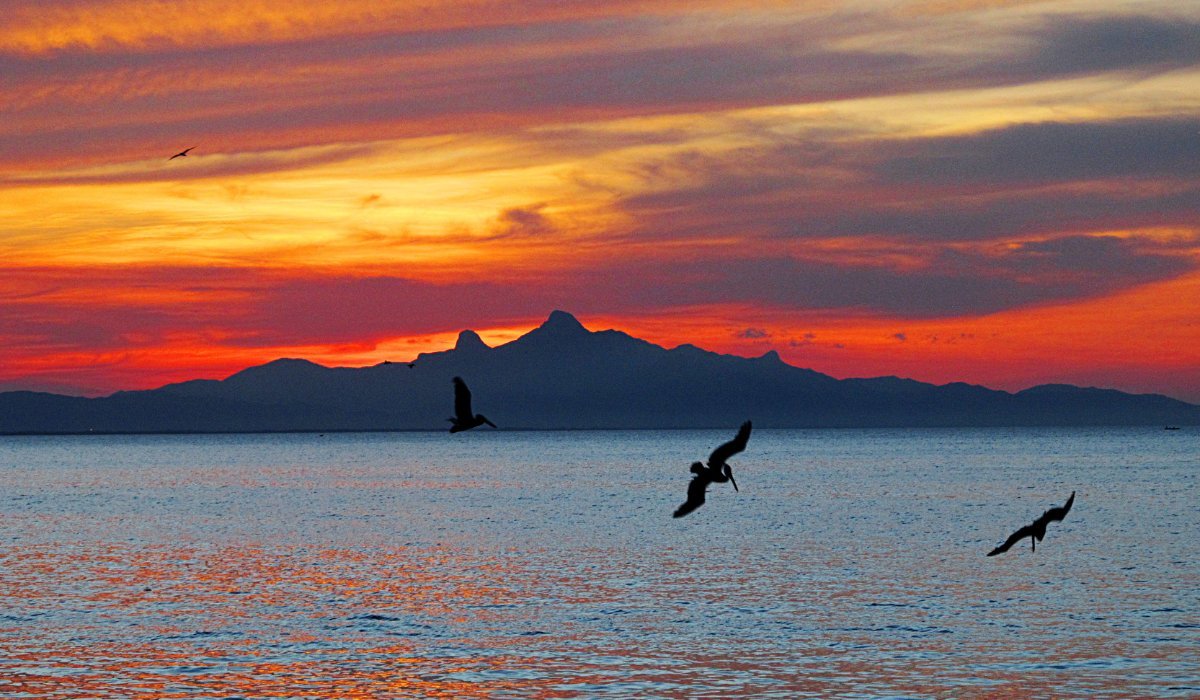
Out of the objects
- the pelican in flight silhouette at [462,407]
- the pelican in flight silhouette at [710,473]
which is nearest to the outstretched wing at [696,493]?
the pelican in flight silhouette at [710,473]

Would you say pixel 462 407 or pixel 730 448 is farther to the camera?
pixel 462 407

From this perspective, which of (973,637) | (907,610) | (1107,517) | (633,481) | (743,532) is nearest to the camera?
(973,637)

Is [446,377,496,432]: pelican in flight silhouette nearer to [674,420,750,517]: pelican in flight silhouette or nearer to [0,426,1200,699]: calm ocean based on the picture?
[674,420,750,517]: pelican in flight silhouette

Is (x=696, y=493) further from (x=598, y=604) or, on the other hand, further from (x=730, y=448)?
(x=598, y=604)

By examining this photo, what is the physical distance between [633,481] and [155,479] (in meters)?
66.3

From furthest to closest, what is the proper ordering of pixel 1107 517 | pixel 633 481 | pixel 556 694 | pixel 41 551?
pixel 633 481
pixel 1107 517
pixel 41 551
pixel 556 694

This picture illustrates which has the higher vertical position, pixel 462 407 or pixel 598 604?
pixel 462 407

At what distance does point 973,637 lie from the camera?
162 ft

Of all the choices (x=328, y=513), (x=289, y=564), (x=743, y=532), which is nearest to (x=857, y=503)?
(x=743, y=532)

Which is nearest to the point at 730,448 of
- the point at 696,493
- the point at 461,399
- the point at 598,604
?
the point at 696,493

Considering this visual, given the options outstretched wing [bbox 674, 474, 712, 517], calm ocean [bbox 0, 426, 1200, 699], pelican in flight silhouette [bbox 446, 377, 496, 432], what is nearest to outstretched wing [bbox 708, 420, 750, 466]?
outstretched wing [bbox 674, 474, 712, 517]

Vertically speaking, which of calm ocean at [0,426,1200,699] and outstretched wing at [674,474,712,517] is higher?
outstretched wing at [674,474,712,517]

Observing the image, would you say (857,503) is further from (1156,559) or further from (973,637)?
(973,637)

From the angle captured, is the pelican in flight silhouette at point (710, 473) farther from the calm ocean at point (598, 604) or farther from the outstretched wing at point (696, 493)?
the calm ocean at point (598, 604)
